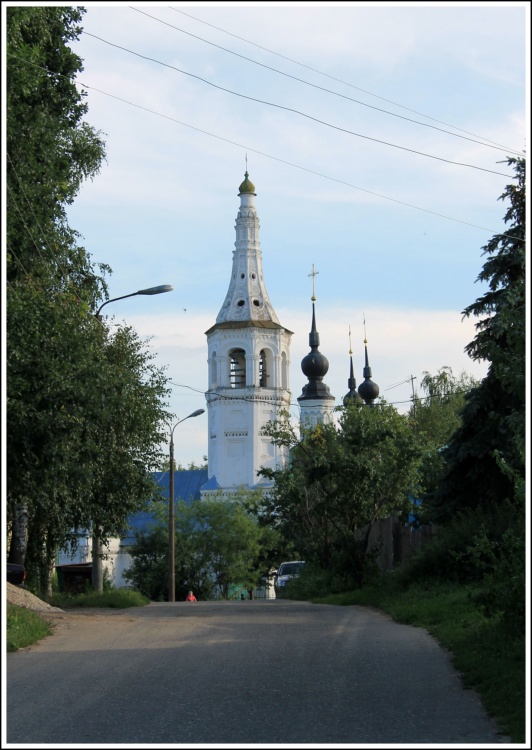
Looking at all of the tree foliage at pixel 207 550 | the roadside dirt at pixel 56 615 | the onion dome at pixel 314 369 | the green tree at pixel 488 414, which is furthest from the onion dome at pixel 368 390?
the roadside dirt at pixel 56 615

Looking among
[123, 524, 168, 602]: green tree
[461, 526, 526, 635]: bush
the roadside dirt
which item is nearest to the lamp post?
the roadside dirt

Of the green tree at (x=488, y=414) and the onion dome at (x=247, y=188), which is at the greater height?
the onion dome at (x=247, y=188)

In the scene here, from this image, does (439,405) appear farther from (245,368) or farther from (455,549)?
(455,549)

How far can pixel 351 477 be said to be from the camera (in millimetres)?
31094

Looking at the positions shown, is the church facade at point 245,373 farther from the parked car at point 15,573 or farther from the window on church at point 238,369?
the parked car at point 15,573

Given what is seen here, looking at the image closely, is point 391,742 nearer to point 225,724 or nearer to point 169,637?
Answer: point 225,724

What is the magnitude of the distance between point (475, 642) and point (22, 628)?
22.7 ft

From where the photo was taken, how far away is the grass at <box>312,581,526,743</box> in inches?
401

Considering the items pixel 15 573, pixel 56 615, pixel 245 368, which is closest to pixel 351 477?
pixel 15 573

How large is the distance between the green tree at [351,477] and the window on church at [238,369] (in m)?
72.2

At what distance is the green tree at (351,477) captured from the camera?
30984mm

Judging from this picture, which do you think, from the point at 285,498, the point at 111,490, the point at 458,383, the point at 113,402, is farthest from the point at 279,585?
the point at 458,383

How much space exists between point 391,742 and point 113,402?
12.7m

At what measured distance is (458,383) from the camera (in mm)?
79875
